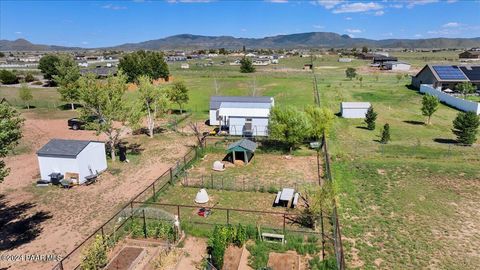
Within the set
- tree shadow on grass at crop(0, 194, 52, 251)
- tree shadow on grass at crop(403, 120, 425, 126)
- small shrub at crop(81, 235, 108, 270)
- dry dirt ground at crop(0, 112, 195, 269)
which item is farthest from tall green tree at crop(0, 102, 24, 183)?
tree shadow on grass at crop(403, 120, 425, 126)

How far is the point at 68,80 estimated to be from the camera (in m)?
49.5

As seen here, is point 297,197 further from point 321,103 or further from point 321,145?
point 321,103

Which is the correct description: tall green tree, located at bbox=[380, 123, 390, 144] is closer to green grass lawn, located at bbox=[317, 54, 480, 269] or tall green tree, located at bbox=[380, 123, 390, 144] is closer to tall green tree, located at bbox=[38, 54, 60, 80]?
green grass lawn, located at bbox=[317, 54, 480, 269]

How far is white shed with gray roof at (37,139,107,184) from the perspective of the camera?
23.2m

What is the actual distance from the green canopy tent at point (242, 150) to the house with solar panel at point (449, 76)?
39.8 meters

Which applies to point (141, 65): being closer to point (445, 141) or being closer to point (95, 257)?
point (445, 141)

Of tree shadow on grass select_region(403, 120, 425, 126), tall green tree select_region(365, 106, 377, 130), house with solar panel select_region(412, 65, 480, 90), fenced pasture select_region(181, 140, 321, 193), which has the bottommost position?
fenced pasture select_region(181, 140, 321, 193)

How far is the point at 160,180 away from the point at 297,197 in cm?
918

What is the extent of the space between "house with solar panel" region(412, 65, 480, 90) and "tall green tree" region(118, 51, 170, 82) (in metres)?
47.4

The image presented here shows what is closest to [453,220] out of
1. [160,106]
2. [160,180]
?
[160,180]

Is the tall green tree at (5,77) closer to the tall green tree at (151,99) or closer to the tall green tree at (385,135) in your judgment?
the tall green tree at (151,99)

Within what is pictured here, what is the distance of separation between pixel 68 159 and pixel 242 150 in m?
11.8

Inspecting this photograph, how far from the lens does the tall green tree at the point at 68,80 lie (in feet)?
142

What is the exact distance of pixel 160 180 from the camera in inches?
913
